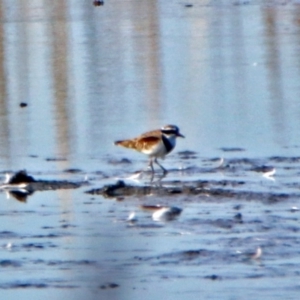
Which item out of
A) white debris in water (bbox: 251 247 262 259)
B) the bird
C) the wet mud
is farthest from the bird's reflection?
white debris in water (bbox: 251 247 262 259)

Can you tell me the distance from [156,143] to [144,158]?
59cm

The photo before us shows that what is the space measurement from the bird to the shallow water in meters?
0.18

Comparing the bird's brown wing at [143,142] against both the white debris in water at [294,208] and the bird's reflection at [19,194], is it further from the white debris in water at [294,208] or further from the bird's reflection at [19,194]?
the white debris in water at [294,208]

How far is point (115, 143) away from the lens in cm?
909

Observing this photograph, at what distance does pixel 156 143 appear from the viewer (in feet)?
28.4

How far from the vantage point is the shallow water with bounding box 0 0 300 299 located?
5836 mm

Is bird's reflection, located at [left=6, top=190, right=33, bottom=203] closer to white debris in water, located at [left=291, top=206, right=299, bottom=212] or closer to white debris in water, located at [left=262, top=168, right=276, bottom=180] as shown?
white debris in water, located at [left=262, top=168, right=276, bottom=180]

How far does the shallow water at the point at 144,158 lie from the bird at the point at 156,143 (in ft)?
0.58

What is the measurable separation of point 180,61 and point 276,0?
288 inches

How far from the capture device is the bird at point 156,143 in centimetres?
864

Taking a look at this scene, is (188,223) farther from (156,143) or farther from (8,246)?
(156,143)

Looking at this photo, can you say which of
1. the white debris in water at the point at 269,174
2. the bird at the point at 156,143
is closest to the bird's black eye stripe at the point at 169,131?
the bird at the point at 156,143

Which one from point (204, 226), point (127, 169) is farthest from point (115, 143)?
point (204, 226)

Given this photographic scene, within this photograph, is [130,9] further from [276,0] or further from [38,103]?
[38,103]
